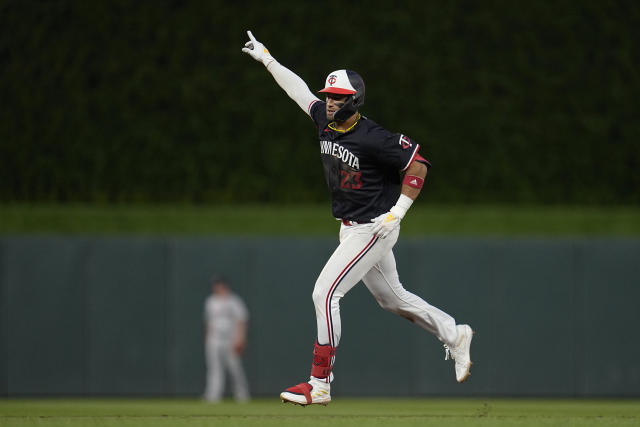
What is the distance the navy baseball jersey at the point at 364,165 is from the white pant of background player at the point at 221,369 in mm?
7978

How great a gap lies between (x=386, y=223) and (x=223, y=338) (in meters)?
8.28

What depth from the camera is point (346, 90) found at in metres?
7.12

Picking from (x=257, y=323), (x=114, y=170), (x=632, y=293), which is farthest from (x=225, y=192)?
(x=632, y=293)

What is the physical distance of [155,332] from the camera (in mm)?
15141

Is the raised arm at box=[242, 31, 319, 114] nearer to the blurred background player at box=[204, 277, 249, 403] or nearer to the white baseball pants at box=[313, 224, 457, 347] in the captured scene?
the white baseball pants at box=[313, 224, 457, 347]

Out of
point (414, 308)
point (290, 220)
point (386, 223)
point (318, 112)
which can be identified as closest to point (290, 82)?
point (318, 112)

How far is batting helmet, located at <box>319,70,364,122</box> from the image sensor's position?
713 cm

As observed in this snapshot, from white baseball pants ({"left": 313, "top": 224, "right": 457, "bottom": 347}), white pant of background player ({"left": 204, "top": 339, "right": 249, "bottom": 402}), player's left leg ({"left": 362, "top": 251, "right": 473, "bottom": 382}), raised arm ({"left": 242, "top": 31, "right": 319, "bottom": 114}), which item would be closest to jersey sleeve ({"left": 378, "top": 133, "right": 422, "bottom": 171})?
white baseball pants ({"left": 313, "top": 224, "right": 457, "bottom": 347})

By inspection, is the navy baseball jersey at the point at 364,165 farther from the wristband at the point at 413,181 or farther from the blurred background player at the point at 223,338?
the blurred background player at the point at 223,338

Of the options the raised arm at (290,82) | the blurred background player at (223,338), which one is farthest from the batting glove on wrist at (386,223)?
the blurred background player at (223,338)

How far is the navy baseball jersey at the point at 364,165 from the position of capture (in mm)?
7047

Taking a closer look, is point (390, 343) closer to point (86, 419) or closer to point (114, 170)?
point (114, 170)

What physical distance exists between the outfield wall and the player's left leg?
7296 mm

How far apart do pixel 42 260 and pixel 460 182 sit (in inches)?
287
